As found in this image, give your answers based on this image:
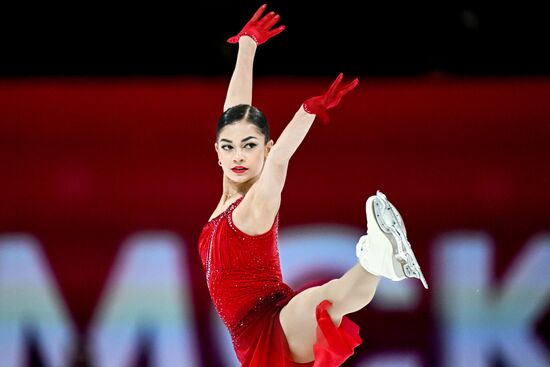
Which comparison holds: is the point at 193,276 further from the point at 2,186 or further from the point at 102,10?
the point at 102,10

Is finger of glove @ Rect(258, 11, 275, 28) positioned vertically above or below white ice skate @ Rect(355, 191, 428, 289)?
above

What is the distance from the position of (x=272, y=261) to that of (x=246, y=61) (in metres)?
0.89

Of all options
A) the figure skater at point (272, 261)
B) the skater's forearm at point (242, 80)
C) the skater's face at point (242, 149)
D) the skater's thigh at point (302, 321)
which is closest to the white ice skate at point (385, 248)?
the figure skater at point (272, 261)

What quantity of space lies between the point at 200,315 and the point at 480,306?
1421 millimetres

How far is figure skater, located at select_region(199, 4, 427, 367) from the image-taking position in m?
3.15

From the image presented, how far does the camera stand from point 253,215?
337 cm

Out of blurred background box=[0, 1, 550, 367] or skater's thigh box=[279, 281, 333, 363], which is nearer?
skater's thigh box=[279, 281, 333, 363]

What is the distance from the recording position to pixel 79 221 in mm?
4965

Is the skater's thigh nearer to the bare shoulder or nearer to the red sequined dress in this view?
the red sequined dress

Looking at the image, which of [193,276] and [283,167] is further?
[193,276]

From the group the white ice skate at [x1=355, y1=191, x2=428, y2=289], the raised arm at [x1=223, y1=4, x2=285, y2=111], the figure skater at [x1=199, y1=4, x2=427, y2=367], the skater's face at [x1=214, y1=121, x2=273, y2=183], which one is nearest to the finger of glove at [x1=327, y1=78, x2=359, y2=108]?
the figure skater at [x1=199, y1=4, x2=427, y2=367]

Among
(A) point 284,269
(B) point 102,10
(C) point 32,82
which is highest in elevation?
(B) point 102,10

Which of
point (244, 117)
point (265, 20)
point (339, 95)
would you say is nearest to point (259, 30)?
point (265, 20)

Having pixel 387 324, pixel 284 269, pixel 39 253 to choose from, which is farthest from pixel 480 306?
pixel 39 253
